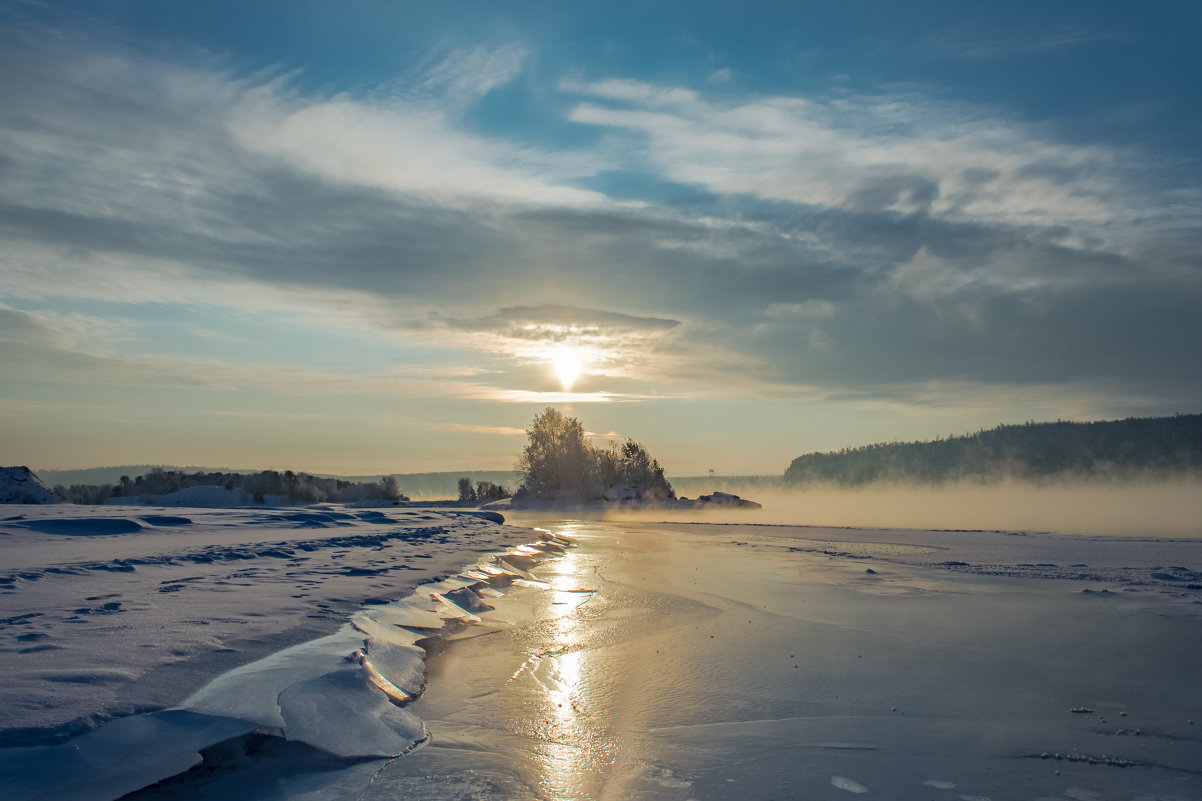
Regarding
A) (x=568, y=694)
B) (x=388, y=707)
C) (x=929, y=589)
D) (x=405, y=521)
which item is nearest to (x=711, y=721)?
(x=568, y=694)

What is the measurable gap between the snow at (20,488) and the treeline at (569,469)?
40.3 metres

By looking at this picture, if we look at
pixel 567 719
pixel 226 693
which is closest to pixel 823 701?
pixel 567 719

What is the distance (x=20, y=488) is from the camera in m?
17.0

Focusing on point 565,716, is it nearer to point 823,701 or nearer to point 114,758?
point 823,701

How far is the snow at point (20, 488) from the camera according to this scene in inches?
664

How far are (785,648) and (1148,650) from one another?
314 cm

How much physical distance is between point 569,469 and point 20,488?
1707 inches

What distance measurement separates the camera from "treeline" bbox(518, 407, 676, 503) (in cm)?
5775

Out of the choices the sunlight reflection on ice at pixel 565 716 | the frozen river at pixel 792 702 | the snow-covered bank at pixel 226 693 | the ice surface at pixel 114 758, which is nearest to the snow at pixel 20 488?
the snow-covered bank at pixel 226 693

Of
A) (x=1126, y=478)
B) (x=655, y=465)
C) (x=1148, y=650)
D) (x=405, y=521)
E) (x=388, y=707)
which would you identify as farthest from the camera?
(x=1126, y=478)

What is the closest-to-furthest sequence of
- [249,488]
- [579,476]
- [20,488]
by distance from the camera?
[20,488], [249,488], [579,476]

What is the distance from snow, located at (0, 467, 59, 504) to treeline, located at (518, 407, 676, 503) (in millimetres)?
40282

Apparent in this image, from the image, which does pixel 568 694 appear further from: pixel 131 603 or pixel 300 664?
pixel 131 603

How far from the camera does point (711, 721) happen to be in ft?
14.8
